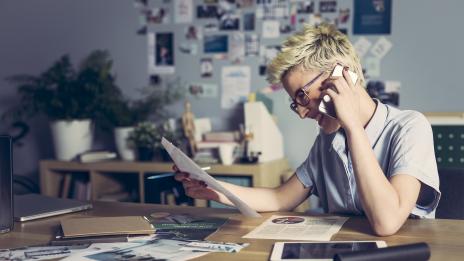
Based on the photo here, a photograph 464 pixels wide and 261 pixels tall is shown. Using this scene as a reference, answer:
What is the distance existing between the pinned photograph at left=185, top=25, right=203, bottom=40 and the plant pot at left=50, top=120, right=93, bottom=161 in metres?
0.71

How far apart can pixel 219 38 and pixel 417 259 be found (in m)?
2.34

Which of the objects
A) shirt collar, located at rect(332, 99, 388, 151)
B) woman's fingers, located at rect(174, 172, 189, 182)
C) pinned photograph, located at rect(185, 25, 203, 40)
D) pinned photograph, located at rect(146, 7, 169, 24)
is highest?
pinned photograph, located at rect(146, 7, 169, 24)

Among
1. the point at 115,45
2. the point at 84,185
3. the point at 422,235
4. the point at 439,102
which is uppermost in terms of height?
the point at 115,45

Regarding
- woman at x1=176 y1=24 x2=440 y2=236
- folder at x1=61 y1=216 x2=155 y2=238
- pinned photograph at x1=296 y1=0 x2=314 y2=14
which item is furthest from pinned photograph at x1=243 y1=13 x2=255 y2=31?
folder at x1=61 y1=216 x2=155 y2=238

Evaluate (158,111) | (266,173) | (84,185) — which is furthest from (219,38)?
(84,185)

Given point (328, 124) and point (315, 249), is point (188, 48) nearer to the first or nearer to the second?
point (328, 124)

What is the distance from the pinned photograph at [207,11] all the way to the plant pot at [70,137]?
836mm

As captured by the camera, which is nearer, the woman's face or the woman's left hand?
the woman's left hand

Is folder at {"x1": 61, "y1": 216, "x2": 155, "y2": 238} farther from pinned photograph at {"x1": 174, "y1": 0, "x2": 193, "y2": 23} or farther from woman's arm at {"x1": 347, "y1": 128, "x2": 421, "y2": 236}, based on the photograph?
pinned photograph at {"x1": 174, "y1": 0, "x2": 193, "y2": 23}

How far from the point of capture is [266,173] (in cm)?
297

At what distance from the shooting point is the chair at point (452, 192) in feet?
5.85

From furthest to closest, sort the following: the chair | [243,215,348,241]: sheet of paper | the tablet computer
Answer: the chair < [243,215,348,241]: sheet of paper < the tablet computer

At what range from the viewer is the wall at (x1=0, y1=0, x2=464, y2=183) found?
9.72 ft

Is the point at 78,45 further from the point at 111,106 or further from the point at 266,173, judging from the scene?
the point at 266,173
